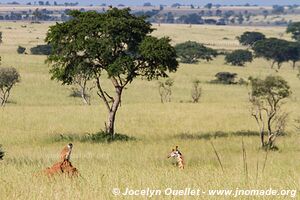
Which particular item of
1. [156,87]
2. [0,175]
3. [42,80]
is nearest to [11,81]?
[42,80]

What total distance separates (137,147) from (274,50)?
3861 inches

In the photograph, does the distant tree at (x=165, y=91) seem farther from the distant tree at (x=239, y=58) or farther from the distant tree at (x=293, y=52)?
the distant tree at (x=293, y=52)

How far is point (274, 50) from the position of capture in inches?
4697

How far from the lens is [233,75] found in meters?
88.9

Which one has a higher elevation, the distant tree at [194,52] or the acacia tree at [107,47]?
the acacia tree at [107,47]

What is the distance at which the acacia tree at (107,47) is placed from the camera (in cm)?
2864

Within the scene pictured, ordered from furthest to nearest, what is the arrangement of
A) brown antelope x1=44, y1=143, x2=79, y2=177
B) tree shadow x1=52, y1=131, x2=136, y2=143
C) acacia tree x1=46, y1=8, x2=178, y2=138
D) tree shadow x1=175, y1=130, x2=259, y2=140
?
tree shadow x1=175, y1=130, x2=259, y2=140, tree shadow x1=52, y1=131, x2=136, y2=143, acacia tree x1=46, y1=8, x2=178, y2=138, brown antelope x1=44, y1=143, x2=79, y2=177

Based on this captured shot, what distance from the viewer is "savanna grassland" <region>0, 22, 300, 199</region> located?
7.51 m

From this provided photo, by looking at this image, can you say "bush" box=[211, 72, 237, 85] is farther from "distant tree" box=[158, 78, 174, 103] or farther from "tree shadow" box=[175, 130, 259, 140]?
"tree shadow" box=[175, 130, 259, 140]

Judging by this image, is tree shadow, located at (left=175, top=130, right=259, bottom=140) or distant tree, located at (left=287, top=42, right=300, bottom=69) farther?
distant tree, located at (left=287, top=42, right=300, bottom=69)

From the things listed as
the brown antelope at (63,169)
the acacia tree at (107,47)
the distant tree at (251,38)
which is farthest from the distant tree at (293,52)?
the brown antelope at (63,169)

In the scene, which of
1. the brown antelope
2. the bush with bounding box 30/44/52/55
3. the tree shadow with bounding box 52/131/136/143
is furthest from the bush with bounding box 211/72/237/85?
the brown antelope

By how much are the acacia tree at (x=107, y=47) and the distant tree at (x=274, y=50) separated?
3667 inches

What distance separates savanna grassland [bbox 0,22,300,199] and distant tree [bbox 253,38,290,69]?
46.0 m
